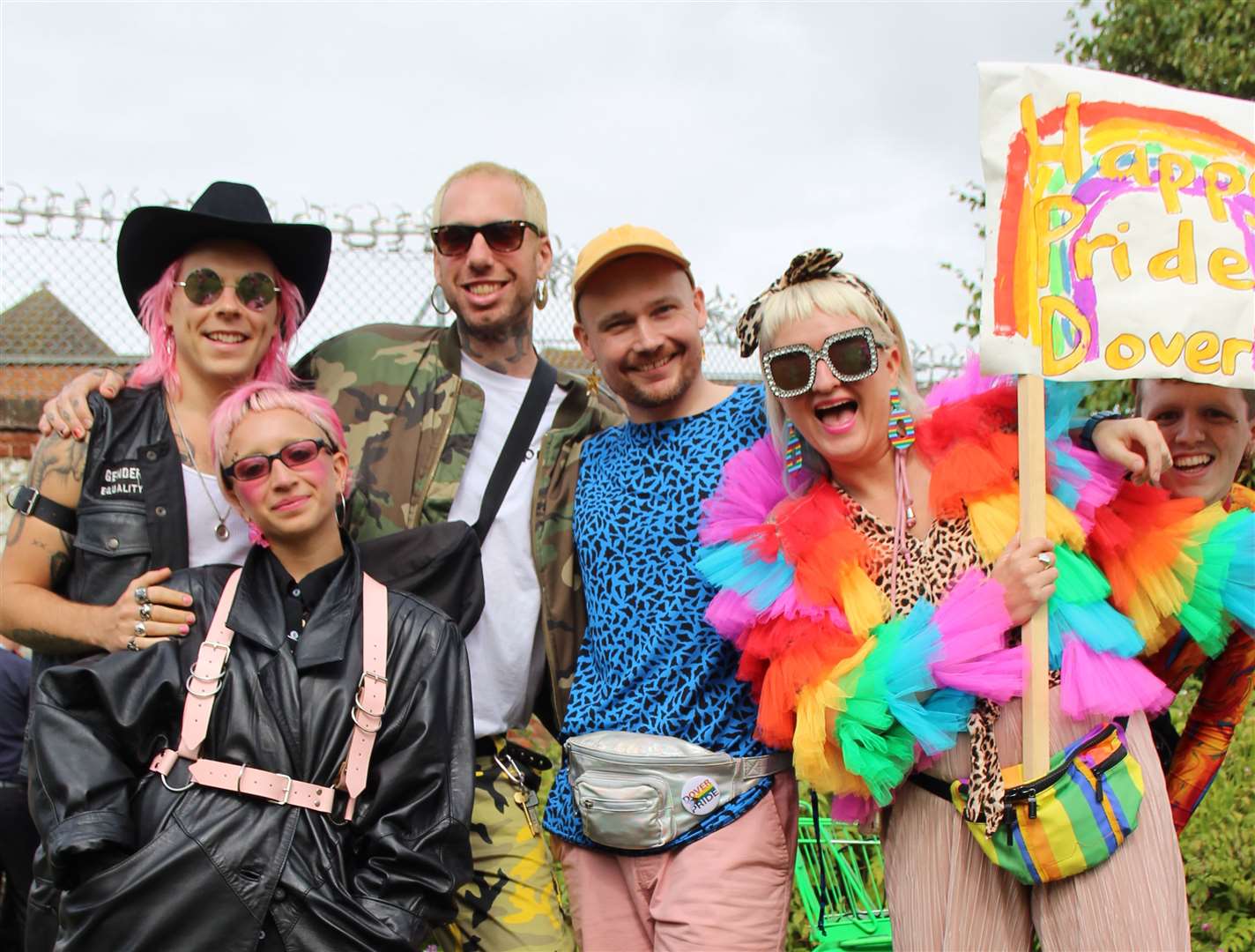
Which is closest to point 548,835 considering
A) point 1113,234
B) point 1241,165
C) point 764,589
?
point 764,589

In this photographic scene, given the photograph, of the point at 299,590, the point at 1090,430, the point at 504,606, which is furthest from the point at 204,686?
the point at 1090,430

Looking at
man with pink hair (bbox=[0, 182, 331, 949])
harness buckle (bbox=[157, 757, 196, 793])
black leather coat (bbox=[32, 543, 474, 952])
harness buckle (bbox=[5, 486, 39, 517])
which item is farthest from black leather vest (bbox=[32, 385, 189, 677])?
harness buckle (bbox=[157, 757, 196, 793])

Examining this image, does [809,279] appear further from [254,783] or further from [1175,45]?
[1175,45]

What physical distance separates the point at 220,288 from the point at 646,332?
122 cm

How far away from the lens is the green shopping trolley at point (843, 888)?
12.1 feet

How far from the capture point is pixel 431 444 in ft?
11.3

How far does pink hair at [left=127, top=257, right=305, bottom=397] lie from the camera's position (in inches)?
128

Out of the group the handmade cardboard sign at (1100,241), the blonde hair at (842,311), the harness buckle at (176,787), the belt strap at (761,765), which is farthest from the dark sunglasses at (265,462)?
the handmade cardboard sign at (1100,241)

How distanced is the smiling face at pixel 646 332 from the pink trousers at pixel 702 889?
108cm

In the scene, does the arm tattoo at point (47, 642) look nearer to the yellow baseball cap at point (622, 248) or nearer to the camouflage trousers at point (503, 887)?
the camouflage trousers at point (503, 887)

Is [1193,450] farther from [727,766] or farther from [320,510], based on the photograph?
[320,510]

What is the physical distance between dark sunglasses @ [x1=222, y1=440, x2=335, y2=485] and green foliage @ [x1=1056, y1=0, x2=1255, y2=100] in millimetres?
6975

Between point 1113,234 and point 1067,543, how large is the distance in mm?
716

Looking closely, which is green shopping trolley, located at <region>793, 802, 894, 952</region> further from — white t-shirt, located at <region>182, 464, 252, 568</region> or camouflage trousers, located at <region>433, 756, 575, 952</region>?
white t-shirt, located at <region>182, 464, 252, 568</region>
